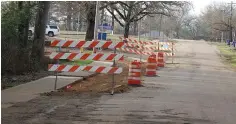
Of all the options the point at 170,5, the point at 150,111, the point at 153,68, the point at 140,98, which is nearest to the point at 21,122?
the point at 150,111

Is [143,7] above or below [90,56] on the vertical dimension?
above

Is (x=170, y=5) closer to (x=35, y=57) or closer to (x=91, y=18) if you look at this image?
(x=91, y=18)

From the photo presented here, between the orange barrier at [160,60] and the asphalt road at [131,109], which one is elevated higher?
the orange barrier at [160,60]

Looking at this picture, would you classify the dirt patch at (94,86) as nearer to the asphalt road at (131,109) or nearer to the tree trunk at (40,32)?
the asphalt road at (131,109)

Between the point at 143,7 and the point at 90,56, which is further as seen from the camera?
the point at 143,7

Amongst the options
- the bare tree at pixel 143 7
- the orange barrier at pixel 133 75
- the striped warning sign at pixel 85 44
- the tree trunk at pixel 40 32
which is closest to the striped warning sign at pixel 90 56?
the striped warning sign at pixel 85 44

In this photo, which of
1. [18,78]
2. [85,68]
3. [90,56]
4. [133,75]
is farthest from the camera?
[18,78]

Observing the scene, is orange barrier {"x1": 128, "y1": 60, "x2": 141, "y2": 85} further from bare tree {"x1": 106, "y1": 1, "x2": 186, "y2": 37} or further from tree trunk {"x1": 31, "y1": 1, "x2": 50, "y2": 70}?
bare tree {"x1": 106, "y1": 1, "x2": 186, "y2": 37}

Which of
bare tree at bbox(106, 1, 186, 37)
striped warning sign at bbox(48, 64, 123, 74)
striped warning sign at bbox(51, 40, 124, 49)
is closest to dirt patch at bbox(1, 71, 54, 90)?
striped warning sign at bbox(48, 64, 123, 74)

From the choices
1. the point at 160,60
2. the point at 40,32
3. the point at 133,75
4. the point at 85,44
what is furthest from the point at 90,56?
the point at 160,60

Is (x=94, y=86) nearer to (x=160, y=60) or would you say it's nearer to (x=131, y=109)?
(x=131, y=109)

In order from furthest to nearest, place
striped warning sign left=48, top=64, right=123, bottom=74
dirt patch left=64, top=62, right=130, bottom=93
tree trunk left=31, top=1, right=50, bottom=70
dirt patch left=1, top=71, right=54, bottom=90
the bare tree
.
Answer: the bare tree
tree trunk left=31, top=1, right=50, bottom=70
dirt patch left=1, top=71, right=54, bottom=90
dirt patch left=64, top=62, right=130, bottom=93
striped warning sign left=48, top=64, right=123, bottom=74

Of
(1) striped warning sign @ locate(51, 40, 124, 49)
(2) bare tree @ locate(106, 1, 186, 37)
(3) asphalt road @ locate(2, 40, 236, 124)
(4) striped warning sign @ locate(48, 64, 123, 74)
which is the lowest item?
(3) asphalt road @ locate(2, 40, 236, 124)

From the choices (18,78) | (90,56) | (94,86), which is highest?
(90,56)
